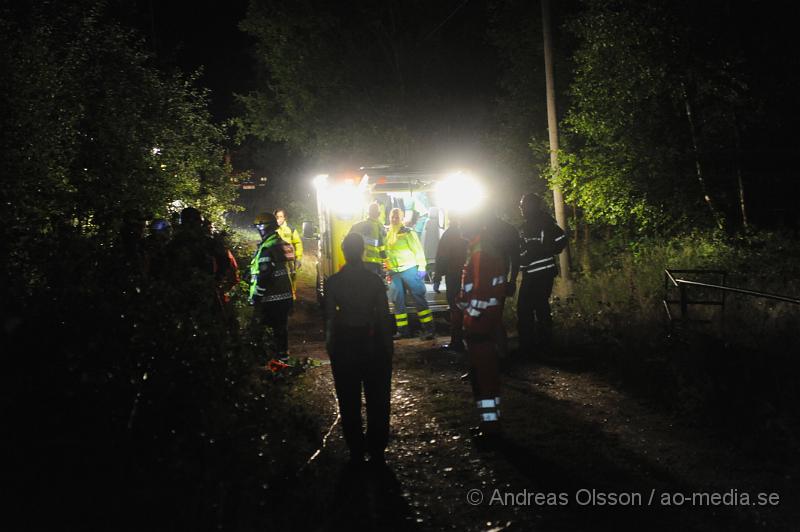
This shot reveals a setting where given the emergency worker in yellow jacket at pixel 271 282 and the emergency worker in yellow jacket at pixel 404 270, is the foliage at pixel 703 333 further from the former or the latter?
the emergency worker in yellow jacket at pixel 271 282

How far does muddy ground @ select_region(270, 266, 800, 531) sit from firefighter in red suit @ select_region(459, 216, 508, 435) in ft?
1.07

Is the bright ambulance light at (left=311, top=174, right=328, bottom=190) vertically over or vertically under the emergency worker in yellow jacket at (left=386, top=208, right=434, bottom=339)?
over

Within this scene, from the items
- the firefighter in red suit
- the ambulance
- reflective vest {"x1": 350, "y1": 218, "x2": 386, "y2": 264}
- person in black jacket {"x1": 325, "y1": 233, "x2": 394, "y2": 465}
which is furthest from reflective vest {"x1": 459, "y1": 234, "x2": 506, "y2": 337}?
the ambulance

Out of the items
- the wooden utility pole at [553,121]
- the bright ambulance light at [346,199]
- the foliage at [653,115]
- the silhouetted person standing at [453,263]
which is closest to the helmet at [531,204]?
the silhouetted person standing at [453,263]

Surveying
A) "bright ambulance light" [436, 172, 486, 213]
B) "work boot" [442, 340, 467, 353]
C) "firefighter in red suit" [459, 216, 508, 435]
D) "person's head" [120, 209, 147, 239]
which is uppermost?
"bright ambulance light" [436, 172, 486, 213]

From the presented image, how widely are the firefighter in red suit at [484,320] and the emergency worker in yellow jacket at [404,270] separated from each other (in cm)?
423

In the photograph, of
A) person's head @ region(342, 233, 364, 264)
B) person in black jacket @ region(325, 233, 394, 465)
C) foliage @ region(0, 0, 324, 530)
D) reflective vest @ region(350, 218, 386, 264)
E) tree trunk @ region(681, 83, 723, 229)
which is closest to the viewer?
foliage @ region(0, 0, 324, 530)

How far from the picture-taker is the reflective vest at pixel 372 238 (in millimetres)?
9688

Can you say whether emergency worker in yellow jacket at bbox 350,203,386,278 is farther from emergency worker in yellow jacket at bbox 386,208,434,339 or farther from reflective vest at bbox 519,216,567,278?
reflective vest at bbox 519,216,567,278

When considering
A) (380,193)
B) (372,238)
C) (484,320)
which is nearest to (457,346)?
(372,238)

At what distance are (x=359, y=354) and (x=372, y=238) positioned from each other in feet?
16.1

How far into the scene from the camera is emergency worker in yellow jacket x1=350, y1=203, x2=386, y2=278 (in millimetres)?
9703

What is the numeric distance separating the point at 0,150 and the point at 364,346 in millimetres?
5746

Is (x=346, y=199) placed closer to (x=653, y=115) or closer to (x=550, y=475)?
(x=653, y=115)
